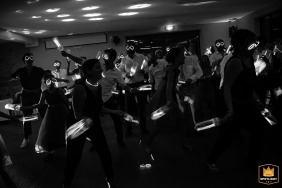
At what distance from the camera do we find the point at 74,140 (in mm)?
3105

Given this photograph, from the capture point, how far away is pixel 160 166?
397 cm

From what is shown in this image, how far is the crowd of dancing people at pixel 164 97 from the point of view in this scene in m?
3.11

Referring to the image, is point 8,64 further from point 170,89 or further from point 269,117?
point 269,117

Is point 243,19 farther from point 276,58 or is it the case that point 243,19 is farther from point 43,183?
point 43,183

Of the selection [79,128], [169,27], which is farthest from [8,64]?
[79,128]

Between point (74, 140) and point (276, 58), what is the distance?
413 centimetres

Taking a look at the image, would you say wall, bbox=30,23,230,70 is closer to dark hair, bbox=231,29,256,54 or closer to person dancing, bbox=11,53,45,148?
person dancing, bbox=11,53,45,148

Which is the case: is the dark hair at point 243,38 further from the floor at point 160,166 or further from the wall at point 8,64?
the wall at point 8,64

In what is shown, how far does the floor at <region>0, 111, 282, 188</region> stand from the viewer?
133 inches

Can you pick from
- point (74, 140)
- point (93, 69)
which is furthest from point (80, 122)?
point (93, 69)

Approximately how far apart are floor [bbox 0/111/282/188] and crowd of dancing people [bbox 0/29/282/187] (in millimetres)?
199

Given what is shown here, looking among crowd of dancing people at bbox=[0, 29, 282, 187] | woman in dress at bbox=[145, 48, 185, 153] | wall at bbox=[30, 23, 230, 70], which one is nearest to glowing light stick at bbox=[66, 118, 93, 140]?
crowd of dancing people at bbox=[0, 29, 282, 187]

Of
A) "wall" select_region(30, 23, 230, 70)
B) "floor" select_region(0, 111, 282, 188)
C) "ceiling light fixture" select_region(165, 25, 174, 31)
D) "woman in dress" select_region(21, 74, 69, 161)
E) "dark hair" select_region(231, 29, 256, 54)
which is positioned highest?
"ceiling light fixture" select_region(165, 25, 174, 31)

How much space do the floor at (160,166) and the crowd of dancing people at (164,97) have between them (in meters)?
0.20
